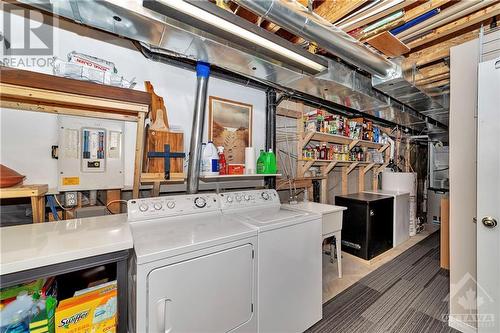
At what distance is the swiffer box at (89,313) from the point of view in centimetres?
103

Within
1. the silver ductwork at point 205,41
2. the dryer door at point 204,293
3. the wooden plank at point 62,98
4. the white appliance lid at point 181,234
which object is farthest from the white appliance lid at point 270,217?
the silver ductwork at point 205,41

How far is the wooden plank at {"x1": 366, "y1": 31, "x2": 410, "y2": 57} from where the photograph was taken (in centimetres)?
173

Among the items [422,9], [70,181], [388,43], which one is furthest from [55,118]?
[422,9]

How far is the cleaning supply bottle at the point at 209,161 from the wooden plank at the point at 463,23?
7.13ft

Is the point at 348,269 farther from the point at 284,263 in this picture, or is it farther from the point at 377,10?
the point at 377,10

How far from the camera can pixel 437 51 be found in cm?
225

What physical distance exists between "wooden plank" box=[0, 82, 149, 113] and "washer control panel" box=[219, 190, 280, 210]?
97 centimetres

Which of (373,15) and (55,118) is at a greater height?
(373,15)

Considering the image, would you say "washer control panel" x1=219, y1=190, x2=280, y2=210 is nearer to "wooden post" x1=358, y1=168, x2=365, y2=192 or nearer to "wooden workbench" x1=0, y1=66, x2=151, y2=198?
"wooden workbench" x1=0, y1=66, x2=151, y2=198

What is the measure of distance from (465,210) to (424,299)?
111 centimetres

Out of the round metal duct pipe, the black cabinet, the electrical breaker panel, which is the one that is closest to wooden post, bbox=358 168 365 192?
the black cabinet

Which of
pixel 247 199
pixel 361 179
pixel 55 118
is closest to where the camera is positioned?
pixel 55 118

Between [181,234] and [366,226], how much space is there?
9.11 ft

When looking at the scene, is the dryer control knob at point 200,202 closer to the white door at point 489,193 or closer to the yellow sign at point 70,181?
the yellow sign at point 70,181
